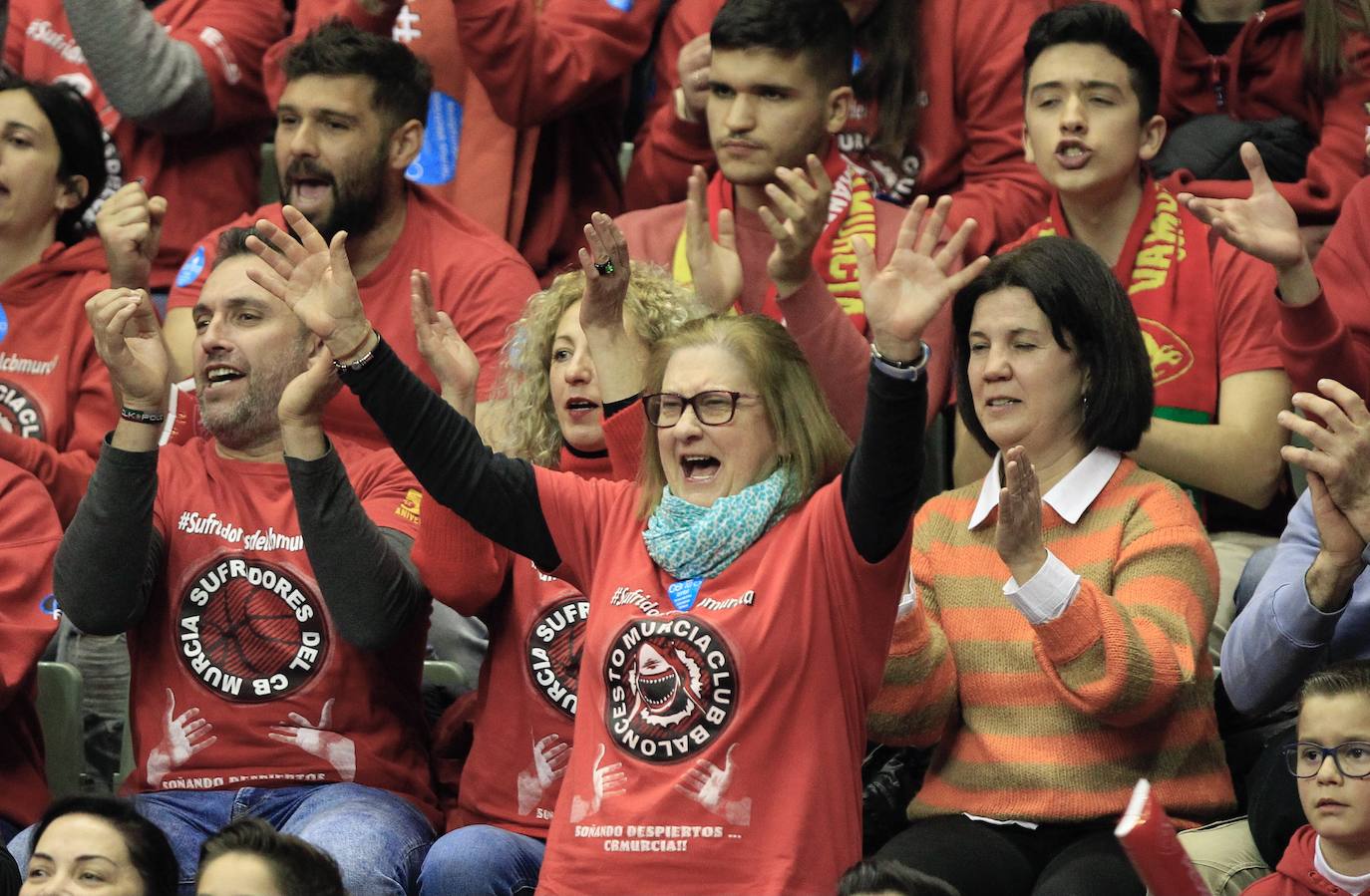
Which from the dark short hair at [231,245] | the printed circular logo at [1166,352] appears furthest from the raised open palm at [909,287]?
the dark short hair at [231,245]

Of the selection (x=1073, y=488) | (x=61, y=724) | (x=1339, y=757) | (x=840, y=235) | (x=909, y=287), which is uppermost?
(x=909, y=287)

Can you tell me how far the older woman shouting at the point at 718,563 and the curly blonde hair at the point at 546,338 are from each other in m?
0.46

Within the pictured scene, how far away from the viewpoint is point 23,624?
3.77m

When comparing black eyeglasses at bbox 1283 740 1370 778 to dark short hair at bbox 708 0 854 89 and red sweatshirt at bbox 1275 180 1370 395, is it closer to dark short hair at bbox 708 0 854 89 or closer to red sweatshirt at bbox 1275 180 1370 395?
red sweatshirt at bbox 1275 180 1370 395

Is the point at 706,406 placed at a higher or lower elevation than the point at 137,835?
higher

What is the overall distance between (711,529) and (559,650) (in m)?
0.53

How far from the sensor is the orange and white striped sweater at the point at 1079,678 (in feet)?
10.2

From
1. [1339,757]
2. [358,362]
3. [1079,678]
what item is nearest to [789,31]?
[358,362]

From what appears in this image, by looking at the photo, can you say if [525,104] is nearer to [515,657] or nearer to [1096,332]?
[515,657]

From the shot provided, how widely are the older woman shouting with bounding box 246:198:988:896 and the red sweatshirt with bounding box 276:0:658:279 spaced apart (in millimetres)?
1708

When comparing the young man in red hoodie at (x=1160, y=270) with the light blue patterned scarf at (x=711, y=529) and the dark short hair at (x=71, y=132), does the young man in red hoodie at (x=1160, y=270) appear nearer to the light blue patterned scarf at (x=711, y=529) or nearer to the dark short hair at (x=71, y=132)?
the light blue patterned scarf at (x=711, y=529)

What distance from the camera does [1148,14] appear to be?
484 cm

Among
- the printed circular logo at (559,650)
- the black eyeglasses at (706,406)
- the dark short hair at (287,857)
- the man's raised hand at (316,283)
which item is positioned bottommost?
the dark short hair at (287,857)

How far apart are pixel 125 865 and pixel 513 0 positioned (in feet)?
7.49
